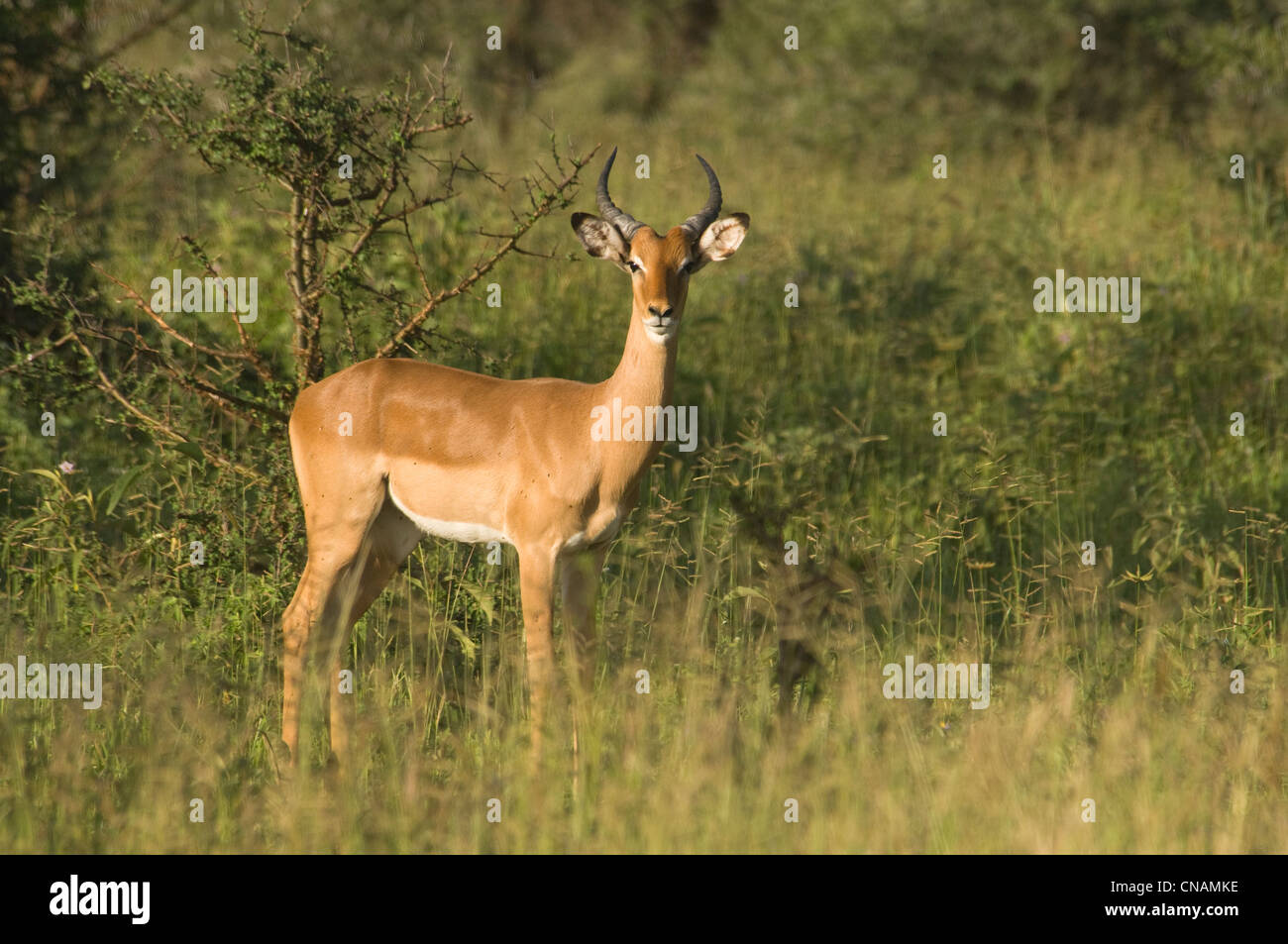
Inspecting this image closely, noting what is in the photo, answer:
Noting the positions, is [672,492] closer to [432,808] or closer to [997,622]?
[997,622]

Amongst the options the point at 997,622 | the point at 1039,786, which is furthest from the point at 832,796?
the point at 997,622

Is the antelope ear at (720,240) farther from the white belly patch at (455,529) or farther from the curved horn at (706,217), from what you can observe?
the white belly patch at (455,529)

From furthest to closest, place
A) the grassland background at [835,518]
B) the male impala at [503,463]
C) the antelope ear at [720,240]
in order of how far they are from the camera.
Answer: the antelope ear at [720,240] → the male impala at [503,463] → the grassland background at [835,518]

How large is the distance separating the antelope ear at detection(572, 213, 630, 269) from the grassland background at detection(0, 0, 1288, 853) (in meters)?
0.55

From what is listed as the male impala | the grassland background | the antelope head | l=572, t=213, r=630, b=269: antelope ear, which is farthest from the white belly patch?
l=572, t=213, r=630, b=269: antelope ear

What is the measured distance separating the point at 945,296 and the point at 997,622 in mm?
3271

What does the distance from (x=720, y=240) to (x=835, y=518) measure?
7.93 feet

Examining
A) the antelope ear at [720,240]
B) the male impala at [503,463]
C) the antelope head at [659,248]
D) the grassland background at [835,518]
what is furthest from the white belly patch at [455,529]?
the antelope ear at [720,240]

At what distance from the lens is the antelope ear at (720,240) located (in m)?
5.14

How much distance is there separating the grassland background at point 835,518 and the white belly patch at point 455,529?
0.42 metres

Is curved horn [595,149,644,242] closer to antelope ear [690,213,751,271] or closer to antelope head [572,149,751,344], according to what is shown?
antelope head [572,149,751,344]

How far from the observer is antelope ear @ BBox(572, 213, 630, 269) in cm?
511

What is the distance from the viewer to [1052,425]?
800 cm

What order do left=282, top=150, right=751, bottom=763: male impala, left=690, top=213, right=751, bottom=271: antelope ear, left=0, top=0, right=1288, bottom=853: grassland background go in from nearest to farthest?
left=0, top=0, right=1288, bottom=853: grassland background < left=282, top=150, right=751, bottom=763: male impala < left=690, top=213, right=751, bottom=271: antelope ear
